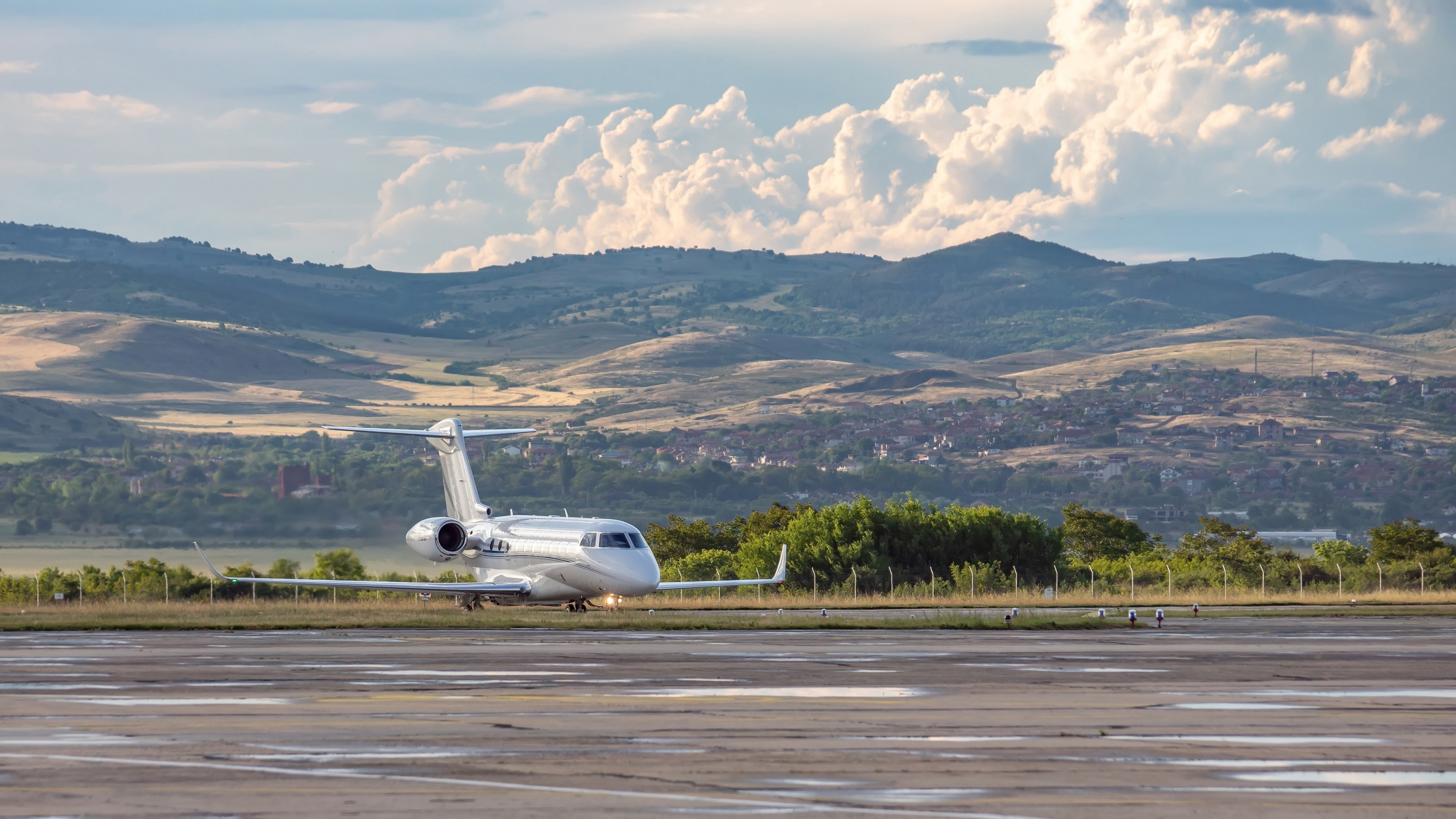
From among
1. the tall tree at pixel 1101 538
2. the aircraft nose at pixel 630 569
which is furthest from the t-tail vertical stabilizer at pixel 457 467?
the tall tree at pixel 1101 538

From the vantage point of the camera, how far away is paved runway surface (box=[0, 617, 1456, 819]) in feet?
53.0

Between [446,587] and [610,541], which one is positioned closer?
[610,541]

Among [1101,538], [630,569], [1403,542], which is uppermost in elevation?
[630,569]

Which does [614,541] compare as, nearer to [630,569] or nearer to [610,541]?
[610,541]

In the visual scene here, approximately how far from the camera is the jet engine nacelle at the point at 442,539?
2320 inches

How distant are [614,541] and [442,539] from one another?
11.4 meters

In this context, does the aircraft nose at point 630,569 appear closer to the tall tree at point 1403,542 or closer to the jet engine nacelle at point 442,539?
the jet engine nacelle at point 442,539

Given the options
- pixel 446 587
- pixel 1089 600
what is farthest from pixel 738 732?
pixel 1089 600

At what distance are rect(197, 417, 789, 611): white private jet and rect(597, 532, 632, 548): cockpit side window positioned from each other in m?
0.02

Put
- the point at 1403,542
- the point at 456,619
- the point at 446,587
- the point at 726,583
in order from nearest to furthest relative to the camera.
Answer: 1. the point at 456,619
2. the point at 726,583
3. the point at 446,587
4. the point at 1403,542

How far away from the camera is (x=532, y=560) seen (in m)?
54.0

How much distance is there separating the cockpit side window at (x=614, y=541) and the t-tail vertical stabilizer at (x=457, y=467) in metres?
15.2

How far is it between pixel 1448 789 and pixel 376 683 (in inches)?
694

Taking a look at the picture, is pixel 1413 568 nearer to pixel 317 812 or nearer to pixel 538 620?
pixel 538 620
